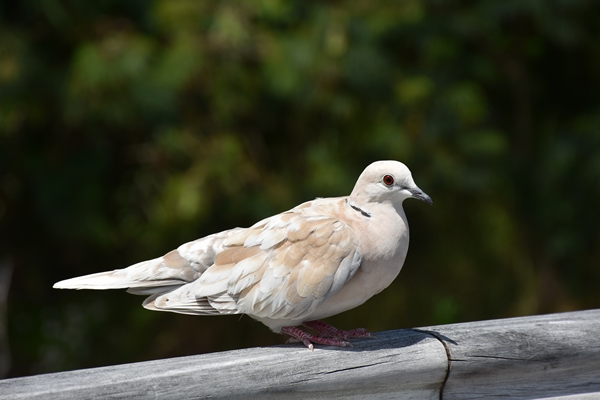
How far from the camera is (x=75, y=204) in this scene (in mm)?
3762

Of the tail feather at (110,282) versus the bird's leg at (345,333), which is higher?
the tail feather at (110,282)

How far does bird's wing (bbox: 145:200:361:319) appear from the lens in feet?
5.38

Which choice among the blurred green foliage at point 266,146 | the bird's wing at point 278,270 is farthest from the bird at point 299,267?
the blurred green foliage at point 266,146

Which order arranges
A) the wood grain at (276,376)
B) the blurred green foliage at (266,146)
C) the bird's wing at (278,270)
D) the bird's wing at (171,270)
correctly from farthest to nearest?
the blurred green foliage at (266,146) < the bird's wing at (171,270) < the bird's wing at (278,270) < the wood grain at (276,376)

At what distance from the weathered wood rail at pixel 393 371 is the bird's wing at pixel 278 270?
0.12 metres

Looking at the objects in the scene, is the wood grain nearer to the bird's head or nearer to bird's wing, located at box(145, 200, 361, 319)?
bird's wing, located at box(145, 200, 361, 319)

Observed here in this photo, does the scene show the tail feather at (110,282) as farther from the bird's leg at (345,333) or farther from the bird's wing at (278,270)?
the bird's leg at (345,333)

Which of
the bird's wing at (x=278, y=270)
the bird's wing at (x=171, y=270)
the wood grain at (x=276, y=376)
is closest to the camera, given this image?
the wood grain at (x=276, y=376)

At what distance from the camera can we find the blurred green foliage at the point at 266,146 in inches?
144

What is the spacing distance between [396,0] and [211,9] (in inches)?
40.1

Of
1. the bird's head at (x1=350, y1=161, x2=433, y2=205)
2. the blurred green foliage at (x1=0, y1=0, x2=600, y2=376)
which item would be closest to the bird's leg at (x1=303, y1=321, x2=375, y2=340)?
the bird's head at (x1=350, y1=161, x2=433, y2=205)

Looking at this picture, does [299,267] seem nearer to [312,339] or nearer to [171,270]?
[312,339]

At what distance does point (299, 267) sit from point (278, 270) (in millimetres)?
54

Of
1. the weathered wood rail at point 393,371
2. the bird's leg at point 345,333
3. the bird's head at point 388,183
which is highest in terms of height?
the bird's head at point 388,183
